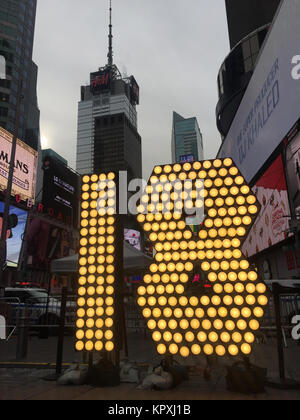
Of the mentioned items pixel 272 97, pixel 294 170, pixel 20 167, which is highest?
pixel 20 167

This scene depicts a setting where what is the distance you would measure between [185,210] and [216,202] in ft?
1.56

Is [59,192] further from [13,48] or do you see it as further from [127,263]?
[13,48]

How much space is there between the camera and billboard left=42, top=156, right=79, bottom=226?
4744 cm

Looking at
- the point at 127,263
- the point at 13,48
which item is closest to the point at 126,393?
the point at 127,263

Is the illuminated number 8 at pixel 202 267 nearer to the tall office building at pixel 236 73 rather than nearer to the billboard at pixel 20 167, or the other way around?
the billboard at pixel 20 167

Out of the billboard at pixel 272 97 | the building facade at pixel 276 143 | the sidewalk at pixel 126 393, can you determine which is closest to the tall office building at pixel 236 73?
the billboard at pixel 272 97

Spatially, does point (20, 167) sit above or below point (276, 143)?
above

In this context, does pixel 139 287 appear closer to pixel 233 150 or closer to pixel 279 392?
pixel 279 392

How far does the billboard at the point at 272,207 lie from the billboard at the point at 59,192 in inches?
1353

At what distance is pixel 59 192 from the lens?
4925 cm

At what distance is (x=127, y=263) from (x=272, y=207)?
12.4 meters

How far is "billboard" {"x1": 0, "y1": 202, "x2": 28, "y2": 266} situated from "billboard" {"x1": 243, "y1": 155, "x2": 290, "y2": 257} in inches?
827

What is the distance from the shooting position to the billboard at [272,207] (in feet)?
54.2

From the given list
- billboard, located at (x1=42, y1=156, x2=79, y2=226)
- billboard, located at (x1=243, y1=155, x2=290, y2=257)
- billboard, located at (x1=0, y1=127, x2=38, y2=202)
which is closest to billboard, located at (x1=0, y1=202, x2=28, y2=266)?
billboard, located at (x1=0, y1=127, x2=38, y2=202)
